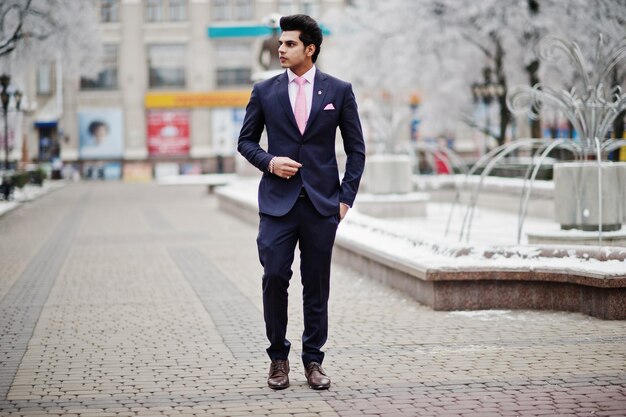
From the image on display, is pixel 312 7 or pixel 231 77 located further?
pixel 231 77

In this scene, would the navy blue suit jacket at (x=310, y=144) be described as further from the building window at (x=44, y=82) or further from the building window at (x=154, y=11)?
the building window at (x=44, y=82)

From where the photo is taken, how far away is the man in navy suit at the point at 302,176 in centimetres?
603

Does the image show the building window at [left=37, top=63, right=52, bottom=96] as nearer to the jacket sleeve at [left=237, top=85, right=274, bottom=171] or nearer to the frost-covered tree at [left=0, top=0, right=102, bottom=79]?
the frost-covered tree at [left=0, top=0, right=102, bottom=79]

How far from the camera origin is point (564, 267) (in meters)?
8.57

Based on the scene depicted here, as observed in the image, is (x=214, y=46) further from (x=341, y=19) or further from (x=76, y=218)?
(x=76, y=218)

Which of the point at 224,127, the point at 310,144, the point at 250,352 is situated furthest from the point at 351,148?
the point at 224,127

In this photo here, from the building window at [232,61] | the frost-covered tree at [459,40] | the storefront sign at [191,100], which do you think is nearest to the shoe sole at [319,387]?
the frost-covered tree at [459,40]

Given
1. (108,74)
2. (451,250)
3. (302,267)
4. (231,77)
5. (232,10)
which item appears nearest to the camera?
(302,267)

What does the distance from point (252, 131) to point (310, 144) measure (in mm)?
371

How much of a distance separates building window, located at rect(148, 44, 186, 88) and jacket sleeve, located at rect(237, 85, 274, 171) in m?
58.6

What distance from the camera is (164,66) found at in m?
64.2

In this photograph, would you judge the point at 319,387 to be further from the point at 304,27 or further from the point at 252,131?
the point at 304,27

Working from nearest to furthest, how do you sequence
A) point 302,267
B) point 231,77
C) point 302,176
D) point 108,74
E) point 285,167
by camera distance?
point 285,167 → point 302,176 → point 302,267 → point 108,74 → point 231,77

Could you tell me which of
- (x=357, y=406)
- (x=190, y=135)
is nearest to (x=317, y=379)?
(x=357, y=406)
